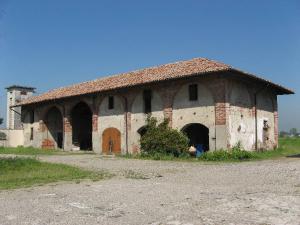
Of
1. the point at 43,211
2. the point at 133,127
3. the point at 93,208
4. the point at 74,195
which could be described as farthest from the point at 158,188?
the point at 133,127

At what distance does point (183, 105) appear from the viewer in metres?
23.2

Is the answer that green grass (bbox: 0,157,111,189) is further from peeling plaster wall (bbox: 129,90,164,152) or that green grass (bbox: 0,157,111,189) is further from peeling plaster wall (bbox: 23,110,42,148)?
peeling plaster wall (bbox: 23,110,42,148)

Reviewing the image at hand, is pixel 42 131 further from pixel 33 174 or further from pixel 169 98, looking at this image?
pixel 33 174

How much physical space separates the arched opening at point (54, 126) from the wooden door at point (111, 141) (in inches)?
327

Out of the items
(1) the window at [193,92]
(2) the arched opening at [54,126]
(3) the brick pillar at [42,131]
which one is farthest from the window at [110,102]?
(3) the brick pillar at [42,131]

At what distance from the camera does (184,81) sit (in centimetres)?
2317

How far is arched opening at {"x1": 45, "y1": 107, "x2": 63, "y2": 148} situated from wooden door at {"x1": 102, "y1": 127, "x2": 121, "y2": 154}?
8.30 meters

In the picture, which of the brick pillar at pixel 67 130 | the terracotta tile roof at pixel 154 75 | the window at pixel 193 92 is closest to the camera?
the terracotta tile roof at pixel 154 75

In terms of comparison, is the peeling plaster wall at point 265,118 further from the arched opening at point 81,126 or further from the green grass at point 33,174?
the green grass at point 33,174

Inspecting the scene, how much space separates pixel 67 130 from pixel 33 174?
1839 centimetres

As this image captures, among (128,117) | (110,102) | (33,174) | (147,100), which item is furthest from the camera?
(110,102)

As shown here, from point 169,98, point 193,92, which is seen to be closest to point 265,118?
point 193,92

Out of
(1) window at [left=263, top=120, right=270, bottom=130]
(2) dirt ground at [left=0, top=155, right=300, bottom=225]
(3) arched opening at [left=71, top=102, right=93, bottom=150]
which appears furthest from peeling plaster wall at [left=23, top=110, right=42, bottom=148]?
(2) dirt ground at [left=0, top=155, right=300, bottom=225]

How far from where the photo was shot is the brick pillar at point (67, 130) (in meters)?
31.4
